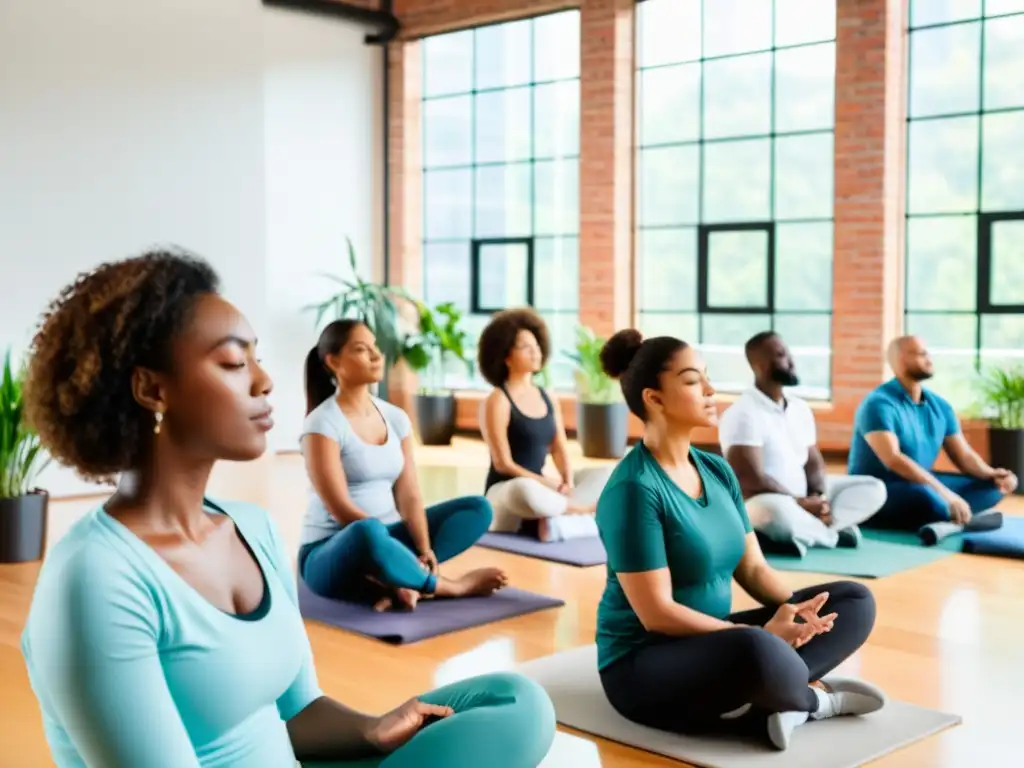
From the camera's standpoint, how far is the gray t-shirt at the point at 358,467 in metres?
4.16

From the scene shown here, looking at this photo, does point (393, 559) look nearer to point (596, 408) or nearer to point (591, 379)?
point (596, 408)

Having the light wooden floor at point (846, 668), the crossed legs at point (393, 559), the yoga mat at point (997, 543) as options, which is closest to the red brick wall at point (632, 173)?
the yoga mat at point (997, 543)

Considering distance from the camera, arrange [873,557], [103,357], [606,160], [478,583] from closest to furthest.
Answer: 1. [103,357]
2. [478,583]
3. [873,557]
4. [606,160]

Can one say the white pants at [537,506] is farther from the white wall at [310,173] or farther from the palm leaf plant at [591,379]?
the white wall at [310,173]

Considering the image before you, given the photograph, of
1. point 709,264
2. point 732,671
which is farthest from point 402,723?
point 709,264

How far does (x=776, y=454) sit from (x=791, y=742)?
2435mm

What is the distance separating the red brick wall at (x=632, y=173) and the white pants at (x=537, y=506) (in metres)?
2.91

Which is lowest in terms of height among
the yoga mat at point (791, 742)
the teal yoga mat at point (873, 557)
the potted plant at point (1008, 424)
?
the teal yoga mat at point (873, 557)

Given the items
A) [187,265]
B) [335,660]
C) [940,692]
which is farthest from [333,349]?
[187,265]

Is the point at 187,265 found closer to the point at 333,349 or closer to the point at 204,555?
the point at 204,555

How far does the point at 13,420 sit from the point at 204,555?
3889mm

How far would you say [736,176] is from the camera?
8.62 metres

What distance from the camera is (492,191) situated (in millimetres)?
9875

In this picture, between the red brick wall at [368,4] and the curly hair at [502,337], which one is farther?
the red brick wall at [368,4]
